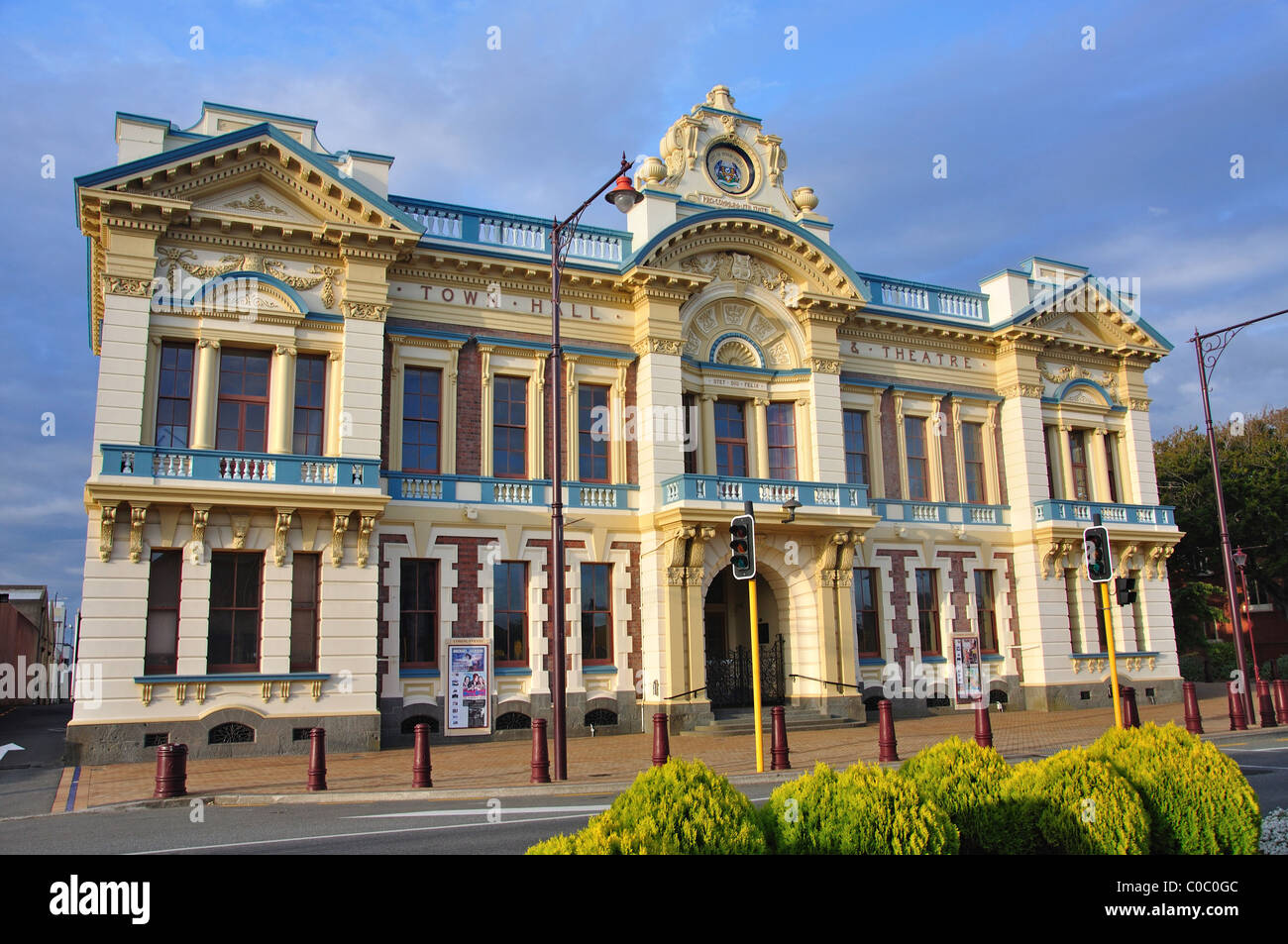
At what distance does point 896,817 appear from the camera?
623cm

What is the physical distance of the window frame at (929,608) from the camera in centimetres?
2917

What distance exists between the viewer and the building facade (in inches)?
826

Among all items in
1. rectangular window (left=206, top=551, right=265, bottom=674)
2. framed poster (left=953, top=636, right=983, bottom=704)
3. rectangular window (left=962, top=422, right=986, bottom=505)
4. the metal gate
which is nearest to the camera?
rectangular window (left=206, top=551, right=265, bottom=674)

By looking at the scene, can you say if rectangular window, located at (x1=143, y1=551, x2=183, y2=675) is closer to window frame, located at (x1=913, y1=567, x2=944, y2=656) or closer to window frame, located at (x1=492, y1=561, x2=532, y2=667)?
window frame, located at (x1=492, y1=561, x2=532, y2=667)

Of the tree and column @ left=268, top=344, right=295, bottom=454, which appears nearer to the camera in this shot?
column @ left=268, top=344, right=295, bottom=454

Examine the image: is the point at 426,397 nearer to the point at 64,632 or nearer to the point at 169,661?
the point at 169,661

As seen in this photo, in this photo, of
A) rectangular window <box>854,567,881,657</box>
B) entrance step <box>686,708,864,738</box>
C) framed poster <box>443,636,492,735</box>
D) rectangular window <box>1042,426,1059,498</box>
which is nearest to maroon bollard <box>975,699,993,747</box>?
entrance step <box>686,708,864,738</box>

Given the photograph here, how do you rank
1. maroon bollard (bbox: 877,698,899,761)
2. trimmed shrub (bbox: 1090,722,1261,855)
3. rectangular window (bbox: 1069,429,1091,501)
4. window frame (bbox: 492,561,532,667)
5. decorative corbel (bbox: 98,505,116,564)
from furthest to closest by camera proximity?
rectangular window (bbox: 1069,429,1091,501) → window frame (bbox: 492,561,532,667) → decorative corbel (bbox: 98,505,116,564) → maroon bollard (bbox: 877,698,899,761) → trimmed shrub (bbox: 1090,722,1261,855)

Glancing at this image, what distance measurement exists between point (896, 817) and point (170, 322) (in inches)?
792

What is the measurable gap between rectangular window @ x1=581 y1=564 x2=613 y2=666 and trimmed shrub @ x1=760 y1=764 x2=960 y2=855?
721 inches

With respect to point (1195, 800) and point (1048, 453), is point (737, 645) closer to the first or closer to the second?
point (1048, 453)

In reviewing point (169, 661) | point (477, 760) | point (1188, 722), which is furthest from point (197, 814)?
point (1188, 722)

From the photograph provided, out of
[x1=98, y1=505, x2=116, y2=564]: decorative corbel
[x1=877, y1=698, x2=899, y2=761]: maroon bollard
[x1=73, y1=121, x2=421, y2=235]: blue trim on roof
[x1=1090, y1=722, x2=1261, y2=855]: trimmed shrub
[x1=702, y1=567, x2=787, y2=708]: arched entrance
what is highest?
[x1=73, y1=121, x2=421, y2=235]: blue trim on roof

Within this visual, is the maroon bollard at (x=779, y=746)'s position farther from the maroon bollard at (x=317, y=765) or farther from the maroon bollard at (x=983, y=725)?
the maroon bollard at (x=317, y=765)
